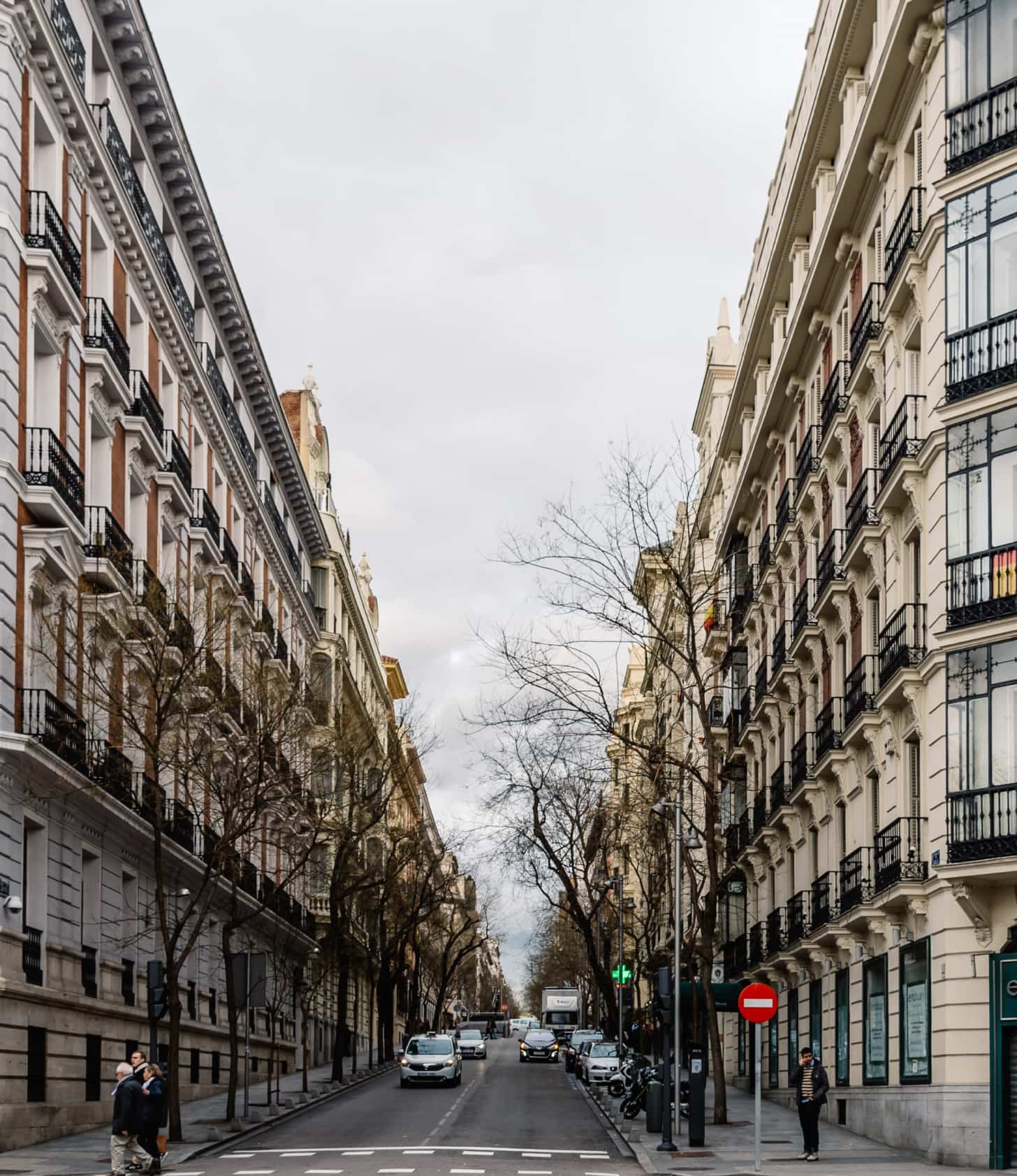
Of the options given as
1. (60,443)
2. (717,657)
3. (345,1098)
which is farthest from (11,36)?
(717,657)

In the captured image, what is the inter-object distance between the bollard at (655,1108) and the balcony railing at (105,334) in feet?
55.5

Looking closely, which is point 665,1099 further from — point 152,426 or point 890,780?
point 152,426

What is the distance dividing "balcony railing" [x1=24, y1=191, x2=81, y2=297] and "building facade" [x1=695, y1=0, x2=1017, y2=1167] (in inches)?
569

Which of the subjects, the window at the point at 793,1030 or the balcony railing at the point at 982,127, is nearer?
the balcony railing at the point at 982,127

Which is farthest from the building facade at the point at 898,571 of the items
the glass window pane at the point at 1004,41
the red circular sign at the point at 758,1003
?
the red circular sign at the point at 758,1003

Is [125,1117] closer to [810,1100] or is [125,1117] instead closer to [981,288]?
[810,1100]

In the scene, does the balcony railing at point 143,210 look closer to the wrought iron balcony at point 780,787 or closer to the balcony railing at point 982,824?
the wrought iron balcony at point 780,787

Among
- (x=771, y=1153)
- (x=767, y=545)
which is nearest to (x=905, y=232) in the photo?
(x=771, y=1153)

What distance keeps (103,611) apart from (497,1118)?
1478 centimetres

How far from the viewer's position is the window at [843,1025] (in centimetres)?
3444

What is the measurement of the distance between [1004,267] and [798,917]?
1890 cm

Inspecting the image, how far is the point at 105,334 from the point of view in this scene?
3400 centimetres

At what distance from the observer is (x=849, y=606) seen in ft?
117

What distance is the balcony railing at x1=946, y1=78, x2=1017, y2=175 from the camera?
26.4m
